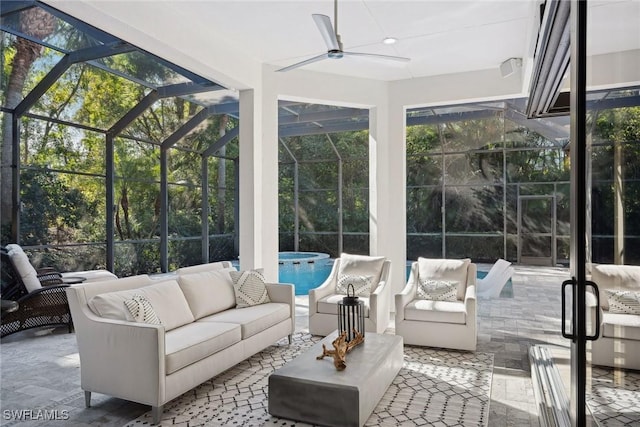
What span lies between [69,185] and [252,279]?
187 inches

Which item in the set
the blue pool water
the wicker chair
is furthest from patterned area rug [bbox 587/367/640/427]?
the blue pool water

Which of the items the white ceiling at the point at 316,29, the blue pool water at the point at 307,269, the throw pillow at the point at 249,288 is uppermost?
the white ceiling at the point at 316,29

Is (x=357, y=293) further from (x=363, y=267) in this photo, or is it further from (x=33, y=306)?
(x=33, y=306)

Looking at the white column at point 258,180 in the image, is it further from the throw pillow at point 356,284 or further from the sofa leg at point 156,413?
the sofa leg at point 156,413

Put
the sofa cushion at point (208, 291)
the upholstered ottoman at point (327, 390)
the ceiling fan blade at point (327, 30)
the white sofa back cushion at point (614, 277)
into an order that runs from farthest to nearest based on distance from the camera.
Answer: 1. the sofa cushion at point (208, 291)
2. the ceiling fan blade at point (327, 30)
3. the upholstered ottoman at point (327, 390)
4. the white sofa back cushion at point (614, 277)

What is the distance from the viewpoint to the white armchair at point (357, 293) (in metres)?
4.70

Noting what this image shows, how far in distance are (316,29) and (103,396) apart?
4.08 m

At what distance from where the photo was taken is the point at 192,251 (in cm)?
1035

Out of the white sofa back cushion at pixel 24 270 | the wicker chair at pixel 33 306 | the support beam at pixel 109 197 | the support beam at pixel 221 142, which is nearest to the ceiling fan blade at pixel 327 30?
the wicker chair at pixel 33 306

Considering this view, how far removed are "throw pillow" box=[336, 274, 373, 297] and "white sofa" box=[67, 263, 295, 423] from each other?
3.95ft

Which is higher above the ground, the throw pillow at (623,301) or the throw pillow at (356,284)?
the throw pillow at (623,301)

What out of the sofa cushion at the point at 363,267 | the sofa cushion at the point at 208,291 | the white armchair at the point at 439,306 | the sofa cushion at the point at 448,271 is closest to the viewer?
the sofa cushion at the point at 208,291

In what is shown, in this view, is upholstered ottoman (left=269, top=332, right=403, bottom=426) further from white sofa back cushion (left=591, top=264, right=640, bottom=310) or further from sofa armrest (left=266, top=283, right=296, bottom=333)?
white sofa back cushion (left=591, top=264, right=640, bottom=310)

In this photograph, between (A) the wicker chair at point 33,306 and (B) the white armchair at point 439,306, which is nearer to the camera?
(B) the white armchair at point 439,306
